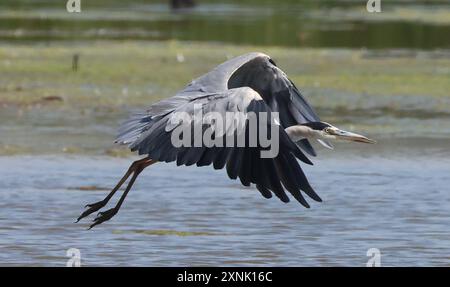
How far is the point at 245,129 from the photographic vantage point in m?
7.53

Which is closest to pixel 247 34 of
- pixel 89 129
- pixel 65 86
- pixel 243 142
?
pixel 65 86

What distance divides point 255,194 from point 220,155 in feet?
12.0

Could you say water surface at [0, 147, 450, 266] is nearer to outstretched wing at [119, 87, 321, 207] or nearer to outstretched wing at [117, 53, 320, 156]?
outstretched wing at [117, 53, 320, 156]

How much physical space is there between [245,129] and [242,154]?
0.49ft

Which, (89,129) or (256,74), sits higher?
(256,74)

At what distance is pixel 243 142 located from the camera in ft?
24.6

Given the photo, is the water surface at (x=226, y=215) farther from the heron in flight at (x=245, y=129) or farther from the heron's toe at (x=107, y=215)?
the heron in flight at (x=245, y=129)

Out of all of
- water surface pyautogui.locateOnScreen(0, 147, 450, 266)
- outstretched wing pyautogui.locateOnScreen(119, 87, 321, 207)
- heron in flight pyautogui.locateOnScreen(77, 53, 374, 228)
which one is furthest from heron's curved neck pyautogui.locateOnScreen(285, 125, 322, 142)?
outstretched wing pyautogui.locateOnScreen(119, 87, 321, 207)

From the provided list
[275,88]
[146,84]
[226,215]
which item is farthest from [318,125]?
[146,84]

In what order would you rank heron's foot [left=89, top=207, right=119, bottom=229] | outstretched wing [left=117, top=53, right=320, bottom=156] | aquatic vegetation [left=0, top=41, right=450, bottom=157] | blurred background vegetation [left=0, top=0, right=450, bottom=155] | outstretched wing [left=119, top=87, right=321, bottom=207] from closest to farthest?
1. outstretched wing [left=119, top=87, right=321, bottom=207]
2. heron's foot [left=89, top=207, right=119, bottom=229]
3. outstretched wing [left=117, top=53, right=320, bottom=156]
4. aquatic vegetation [left=0, top=41, right=450, bottom=157]
5. blurred background vegetation [left=0, top=0, right=450, bottom=155]

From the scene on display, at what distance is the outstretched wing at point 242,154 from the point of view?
7.37m

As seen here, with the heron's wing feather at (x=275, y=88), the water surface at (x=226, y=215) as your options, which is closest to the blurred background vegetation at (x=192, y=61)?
the water surface at (x=226, y=215)

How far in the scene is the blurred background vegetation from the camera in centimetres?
1474

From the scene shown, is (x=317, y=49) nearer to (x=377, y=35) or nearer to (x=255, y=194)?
(x=377, y=35)
